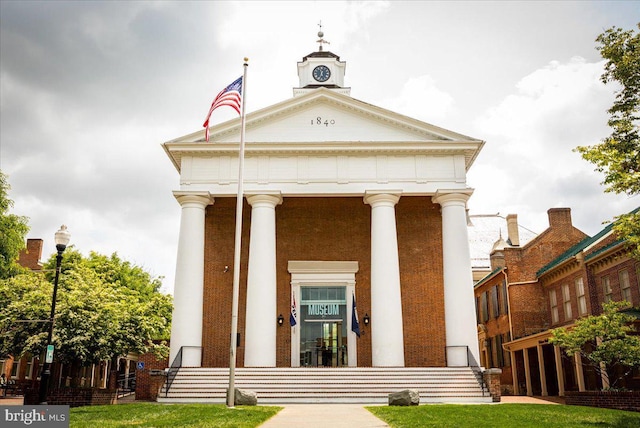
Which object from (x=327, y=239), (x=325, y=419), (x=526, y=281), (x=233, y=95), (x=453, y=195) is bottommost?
(x=325, y=419)

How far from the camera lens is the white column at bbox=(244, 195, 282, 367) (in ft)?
85.7

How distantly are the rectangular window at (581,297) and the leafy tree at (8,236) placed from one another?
110 ft

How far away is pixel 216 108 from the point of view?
23719 mm

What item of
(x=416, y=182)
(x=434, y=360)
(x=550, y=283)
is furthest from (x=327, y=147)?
(x=550, y=283)

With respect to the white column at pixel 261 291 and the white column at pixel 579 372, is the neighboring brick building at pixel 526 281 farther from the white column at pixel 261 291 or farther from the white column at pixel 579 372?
the white column at pixel 261 291

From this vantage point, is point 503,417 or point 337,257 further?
point 337,257

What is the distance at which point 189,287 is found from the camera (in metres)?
27.1

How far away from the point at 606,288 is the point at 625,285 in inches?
61.7

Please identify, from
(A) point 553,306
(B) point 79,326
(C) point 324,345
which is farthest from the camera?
(A) point 553,306

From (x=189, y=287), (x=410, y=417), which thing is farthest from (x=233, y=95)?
(x=410, y=417)

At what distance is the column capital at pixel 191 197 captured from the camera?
28.3m

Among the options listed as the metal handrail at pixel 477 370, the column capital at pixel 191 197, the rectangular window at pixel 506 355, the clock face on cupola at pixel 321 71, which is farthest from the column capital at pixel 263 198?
the rectangular window at pixel 506 355

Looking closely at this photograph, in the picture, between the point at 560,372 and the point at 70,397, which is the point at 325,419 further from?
the point at 560,372

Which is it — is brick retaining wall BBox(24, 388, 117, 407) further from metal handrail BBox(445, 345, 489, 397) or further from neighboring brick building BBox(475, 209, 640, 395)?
neighboring brick building BBox(475, 209, 640, 395)
